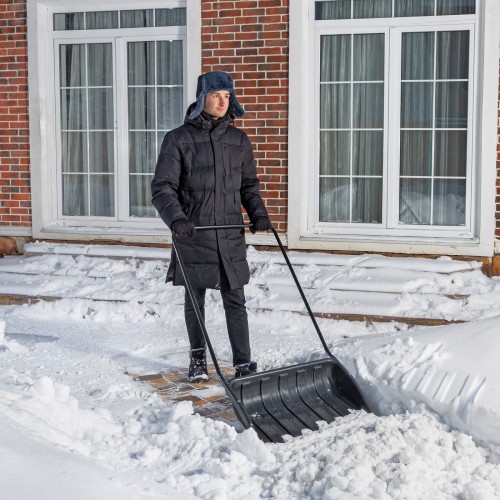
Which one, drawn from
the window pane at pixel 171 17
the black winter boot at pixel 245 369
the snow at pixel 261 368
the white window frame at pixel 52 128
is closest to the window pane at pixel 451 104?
the snow at pixel 261 368

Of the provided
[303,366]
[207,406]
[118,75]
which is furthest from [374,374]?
[118,75]

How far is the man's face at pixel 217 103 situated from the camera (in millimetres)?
5043

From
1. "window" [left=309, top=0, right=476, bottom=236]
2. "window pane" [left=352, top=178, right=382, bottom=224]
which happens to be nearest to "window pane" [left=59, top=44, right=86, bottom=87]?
"window" [left=309, top=0, right=476, bottom=236]

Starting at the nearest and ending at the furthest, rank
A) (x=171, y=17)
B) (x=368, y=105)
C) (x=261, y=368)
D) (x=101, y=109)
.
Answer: (x=261, y=368)
(x=368, y=105)
(x=171, y=17)
(x=101, y=109)

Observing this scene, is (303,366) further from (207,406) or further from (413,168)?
(413,168)

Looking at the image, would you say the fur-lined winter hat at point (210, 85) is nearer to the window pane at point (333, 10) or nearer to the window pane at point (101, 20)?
the window pane at point (333, 10)

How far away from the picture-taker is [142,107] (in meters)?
8.59

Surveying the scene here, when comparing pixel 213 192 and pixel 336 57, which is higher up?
pixel 336 57

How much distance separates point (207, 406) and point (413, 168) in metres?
3.82

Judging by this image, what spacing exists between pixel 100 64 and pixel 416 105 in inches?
127

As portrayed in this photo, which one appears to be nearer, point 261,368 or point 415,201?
point 261,368

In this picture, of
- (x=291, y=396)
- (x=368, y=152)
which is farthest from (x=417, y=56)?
(x=291, y=396)

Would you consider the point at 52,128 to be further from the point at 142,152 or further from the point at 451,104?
the point at 451,104

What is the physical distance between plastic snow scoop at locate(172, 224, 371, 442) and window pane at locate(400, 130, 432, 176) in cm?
347
